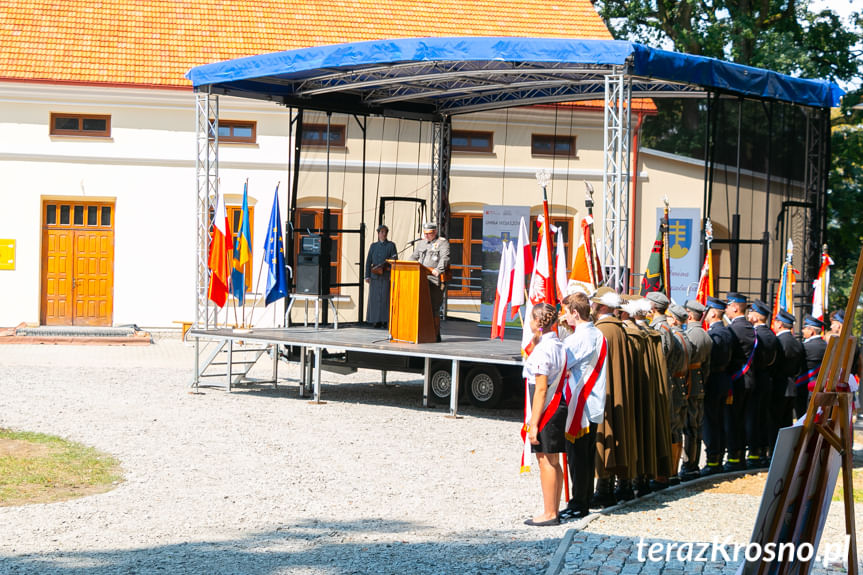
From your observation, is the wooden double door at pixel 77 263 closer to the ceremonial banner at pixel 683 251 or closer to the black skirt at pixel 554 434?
the ceremonial banner at pixel 683 251

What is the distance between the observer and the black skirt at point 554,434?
Answer: 7.60 meters

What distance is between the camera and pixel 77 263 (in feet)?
76.6

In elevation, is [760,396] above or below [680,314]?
below

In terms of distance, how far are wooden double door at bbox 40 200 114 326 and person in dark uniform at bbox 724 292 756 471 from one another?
1659 centimetres

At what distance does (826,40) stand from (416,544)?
2931 centimetres

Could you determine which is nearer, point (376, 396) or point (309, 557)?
point (309, 557)

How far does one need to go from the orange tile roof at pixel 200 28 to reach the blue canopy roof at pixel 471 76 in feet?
25.1

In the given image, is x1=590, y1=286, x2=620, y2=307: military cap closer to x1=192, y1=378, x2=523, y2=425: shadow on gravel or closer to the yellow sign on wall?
x1=192, y1=378, x2=523, y2=425: shadow on gravel

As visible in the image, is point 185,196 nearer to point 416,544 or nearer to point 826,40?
point 416,544

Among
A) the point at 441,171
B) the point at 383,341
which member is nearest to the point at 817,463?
the point at 383,341

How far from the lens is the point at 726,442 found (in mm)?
10047

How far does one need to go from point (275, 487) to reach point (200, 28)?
61.8 ft

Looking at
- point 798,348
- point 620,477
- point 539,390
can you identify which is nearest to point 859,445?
point 798,348

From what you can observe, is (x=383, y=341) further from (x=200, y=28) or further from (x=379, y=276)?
(x=200, y=28)
